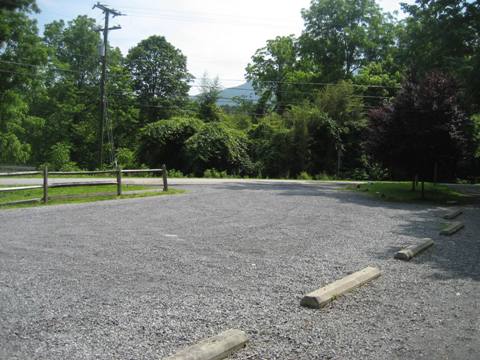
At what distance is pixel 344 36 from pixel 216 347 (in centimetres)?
4924

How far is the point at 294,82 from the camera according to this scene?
163ft

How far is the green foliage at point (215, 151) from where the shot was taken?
108 ft

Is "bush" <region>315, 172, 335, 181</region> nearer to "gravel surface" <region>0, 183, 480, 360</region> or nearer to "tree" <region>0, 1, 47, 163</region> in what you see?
"gravel surface" <region>0, 183, 480, 360</region>

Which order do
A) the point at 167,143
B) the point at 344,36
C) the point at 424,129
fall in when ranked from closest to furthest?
1. the point at 424,129
2. the point at 167,143
3. the point at 344,36

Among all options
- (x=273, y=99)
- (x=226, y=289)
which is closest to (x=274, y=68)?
(x=273, y=99)

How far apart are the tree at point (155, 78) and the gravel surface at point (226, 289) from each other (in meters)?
39.3

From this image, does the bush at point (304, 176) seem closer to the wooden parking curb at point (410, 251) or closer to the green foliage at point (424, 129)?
the green foliage at point (424, 129)

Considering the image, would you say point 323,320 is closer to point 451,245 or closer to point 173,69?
point 451,245

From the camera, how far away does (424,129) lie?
1711cm

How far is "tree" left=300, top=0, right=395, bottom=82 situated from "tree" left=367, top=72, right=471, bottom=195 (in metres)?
31.0

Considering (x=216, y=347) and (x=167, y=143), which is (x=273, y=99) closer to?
(x=167, y=143)

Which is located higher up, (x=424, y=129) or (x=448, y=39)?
(x=448, y=39)

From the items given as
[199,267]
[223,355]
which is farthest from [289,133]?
[223,355]

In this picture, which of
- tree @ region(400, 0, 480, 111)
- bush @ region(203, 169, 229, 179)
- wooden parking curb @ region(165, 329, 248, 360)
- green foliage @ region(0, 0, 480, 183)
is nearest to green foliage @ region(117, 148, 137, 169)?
green foliage @ region(0, 0, 480, 183)
